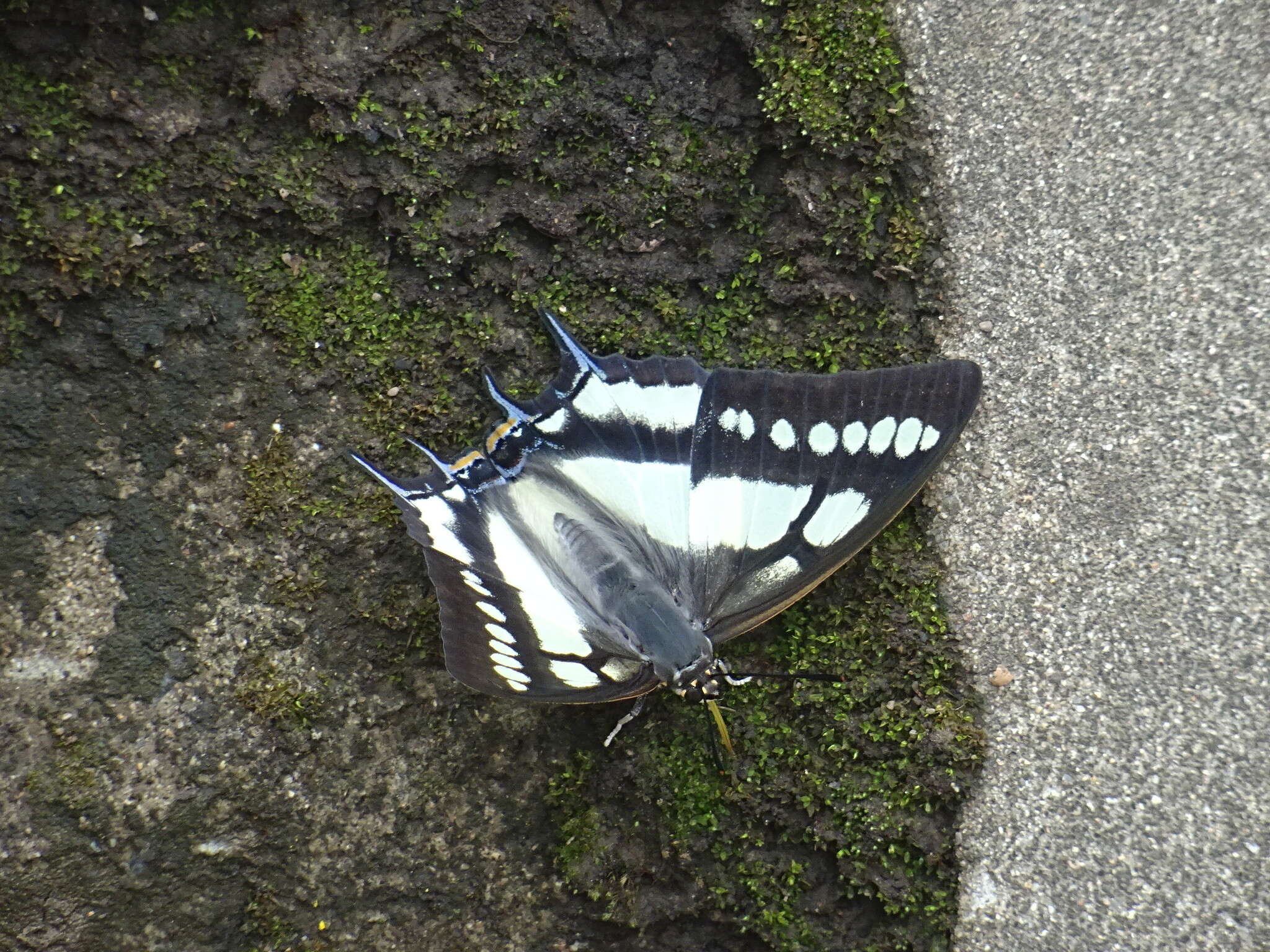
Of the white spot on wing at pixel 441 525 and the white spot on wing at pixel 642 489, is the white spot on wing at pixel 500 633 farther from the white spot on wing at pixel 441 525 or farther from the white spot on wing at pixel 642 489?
the white spot on wing at pixel 642 489

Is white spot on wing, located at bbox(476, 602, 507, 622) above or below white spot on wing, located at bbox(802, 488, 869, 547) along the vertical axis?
above

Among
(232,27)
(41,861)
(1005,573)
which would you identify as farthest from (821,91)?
(41,861)

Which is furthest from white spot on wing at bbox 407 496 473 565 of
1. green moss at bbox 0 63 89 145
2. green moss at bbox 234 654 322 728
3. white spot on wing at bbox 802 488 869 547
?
green moss at bbox 0 63 89 145

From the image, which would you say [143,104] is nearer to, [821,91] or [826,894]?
[821,91]

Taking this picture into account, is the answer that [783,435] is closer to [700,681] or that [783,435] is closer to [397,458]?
[700,681]

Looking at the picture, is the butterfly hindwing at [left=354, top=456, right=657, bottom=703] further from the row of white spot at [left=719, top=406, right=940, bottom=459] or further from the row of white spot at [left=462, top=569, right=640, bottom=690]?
the row of white spot at [left=719, top=406, right=940, bottom=459]
